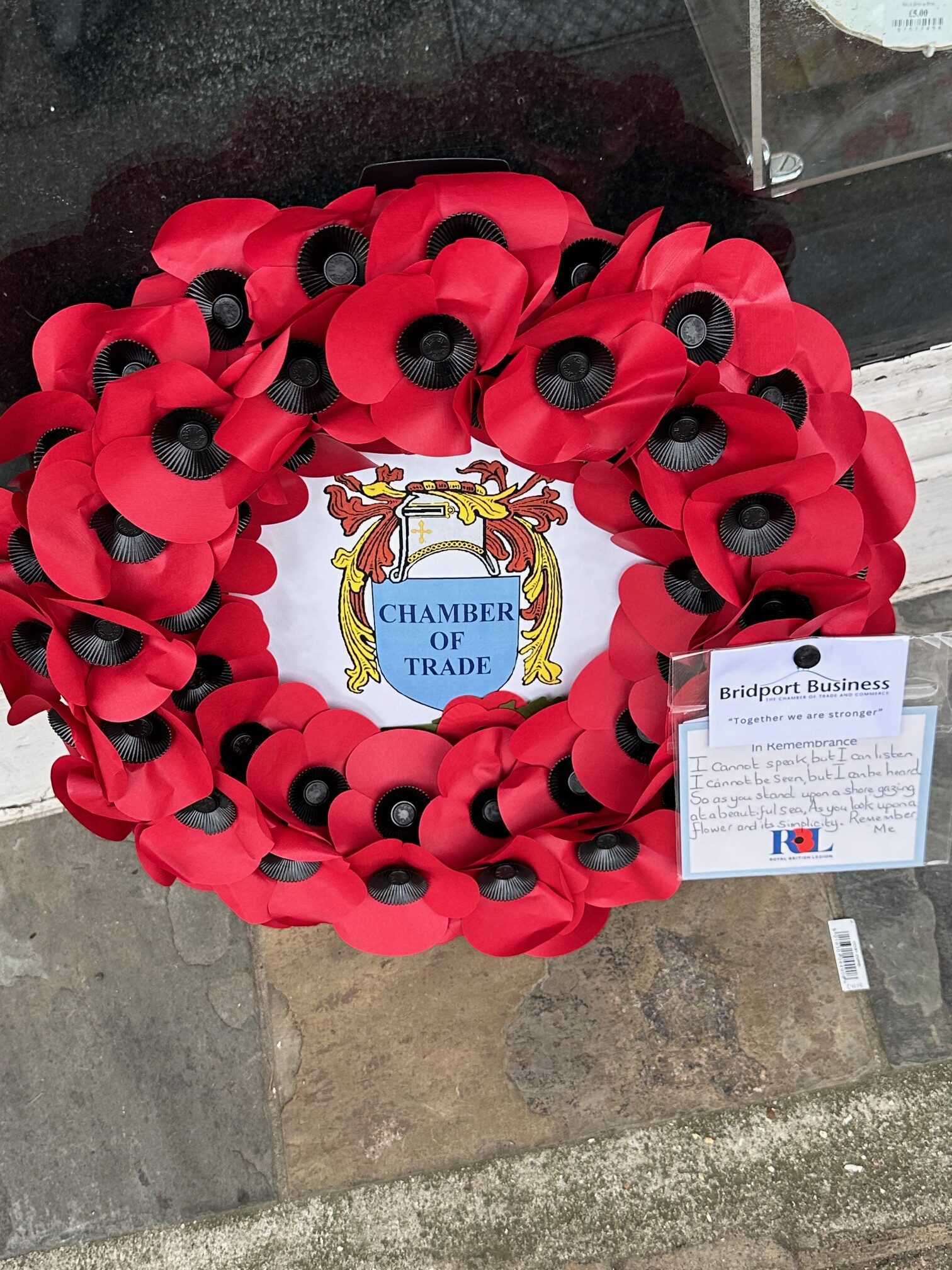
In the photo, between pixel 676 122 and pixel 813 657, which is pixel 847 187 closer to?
pixel 676 122

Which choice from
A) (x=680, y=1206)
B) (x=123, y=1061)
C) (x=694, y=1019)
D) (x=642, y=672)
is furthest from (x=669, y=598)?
(x=123, y=1061)

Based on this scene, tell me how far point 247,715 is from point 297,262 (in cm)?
43

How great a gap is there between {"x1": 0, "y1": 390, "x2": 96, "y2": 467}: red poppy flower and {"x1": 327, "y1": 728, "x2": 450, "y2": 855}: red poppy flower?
401 millimetres

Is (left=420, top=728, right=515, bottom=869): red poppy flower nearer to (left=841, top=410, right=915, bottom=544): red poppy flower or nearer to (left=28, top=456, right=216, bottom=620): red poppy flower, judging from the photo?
(left=28, top=456, right=216, bottom=620): red poppy flower

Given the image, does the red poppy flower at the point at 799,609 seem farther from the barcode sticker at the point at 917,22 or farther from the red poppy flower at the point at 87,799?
the red poppy flower at the point at 87,799

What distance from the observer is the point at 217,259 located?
0.80 metres

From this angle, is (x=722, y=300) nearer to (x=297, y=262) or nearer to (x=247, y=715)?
(x=297, y=262)

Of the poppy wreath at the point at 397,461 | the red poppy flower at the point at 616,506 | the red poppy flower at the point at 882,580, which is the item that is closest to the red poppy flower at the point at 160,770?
the poppy wreath at the point at 397,461

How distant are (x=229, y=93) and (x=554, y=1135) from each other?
1361 millimetres

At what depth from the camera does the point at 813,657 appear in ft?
2.50

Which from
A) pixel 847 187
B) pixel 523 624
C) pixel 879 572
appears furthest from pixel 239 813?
pixel 847 187

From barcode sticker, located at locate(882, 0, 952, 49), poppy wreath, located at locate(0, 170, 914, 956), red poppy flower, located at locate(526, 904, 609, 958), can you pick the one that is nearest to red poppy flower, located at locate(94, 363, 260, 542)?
poppy wreath, located at locate(0, 170, 914, 956)

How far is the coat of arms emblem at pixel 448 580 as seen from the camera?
87 cm

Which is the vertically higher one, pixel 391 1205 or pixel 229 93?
pixel 229 93
